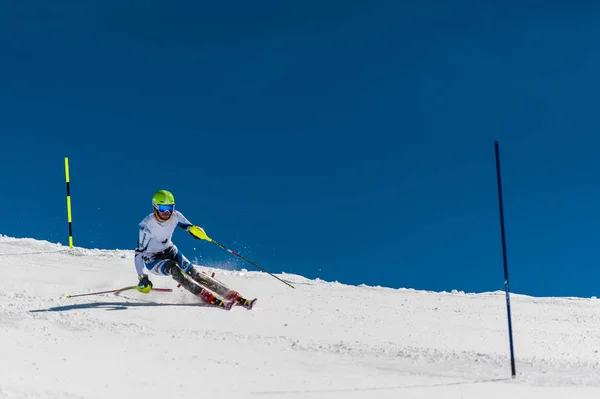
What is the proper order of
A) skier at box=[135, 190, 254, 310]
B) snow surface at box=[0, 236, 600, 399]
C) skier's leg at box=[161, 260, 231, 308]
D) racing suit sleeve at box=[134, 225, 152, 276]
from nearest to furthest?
snow surface at box=[0, 236, 600, 399]
skier's leg at box=[161, 260, 231, 308]
skier at box=[135, 190, 254, 310]
racing suit sleeve at box=[134, 225, 152, 276]

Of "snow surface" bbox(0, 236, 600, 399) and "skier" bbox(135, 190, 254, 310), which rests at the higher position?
"skier" bbox(135, 190, 254, 310)

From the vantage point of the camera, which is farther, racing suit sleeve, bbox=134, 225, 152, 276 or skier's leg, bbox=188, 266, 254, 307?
racing suit sleeve, bbox=134, 225, 152, 276

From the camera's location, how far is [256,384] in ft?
20.9

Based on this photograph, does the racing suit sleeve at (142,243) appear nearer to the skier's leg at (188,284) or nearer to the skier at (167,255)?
the skier at (167,255)

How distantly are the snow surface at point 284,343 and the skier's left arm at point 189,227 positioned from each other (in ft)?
4.07

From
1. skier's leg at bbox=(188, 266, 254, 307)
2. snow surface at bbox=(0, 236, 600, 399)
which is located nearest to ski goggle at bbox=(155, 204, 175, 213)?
skier's leg at bbox=(188, 266, 254, 307)

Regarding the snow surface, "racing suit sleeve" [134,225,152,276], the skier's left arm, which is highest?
the skier's left arm

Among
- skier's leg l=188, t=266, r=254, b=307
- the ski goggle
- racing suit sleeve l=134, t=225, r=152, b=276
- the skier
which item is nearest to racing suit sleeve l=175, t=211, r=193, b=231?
the skier

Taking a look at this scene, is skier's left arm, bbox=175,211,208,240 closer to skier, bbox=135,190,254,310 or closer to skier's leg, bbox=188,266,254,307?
skier, bbox=135,190,254,310

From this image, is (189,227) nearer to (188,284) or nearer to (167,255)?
(167,255)

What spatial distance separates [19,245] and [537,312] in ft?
45.4

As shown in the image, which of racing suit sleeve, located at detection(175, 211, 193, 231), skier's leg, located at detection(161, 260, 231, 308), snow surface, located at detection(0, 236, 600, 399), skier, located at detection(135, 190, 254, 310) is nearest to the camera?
snow surface, located at detection(0, 236, 600, 399)

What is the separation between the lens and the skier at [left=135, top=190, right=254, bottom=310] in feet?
35.7

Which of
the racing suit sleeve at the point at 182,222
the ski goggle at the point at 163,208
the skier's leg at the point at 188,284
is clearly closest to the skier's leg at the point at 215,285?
the skier's leg at the point at 188,284
